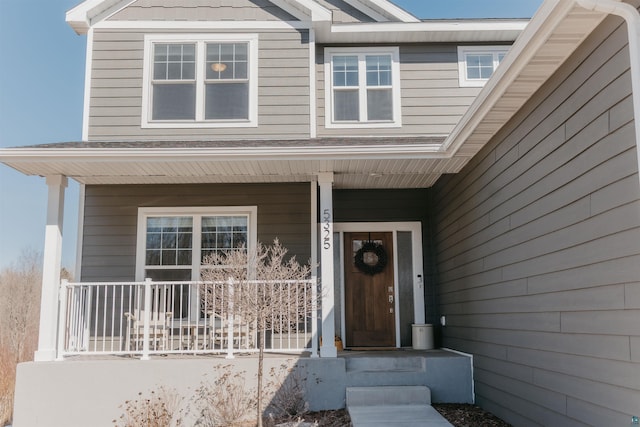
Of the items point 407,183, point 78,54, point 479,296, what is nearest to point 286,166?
point 407,183

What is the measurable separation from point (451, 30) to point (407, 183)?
2.37 meters

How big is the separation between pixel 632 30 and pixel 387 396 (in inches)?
182

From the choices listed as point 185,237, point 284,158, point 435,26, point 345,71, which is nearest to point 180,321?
point 185,237

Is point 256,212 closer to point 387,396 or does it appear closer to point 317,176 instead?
point 317,176

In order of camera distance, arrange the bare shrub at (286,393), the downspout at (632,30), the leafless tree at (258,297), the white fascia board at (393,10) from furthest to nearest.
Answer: the white fascia board at (393,10), the bare shrub at (286,393), the leafless tree at (258,297), the downspout at (632,30)

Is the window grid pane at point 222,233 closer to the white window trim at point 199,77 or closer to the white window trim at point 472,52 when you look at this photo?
the white window trim at point 199,77

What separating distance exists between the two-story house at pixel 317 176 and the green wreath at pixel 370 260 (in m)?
0.02

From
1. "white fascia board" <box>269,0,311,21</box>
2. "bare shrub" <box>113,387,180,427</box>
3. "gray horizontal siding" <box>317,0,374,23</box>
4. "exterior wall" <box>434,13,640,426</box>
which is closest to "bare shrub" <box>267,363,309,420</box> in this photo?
"bare shrub" <box>113,387,180,427</box>

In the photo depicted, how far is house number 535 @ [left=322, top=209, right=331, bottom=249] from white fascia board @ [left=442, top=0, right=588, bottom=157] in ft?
5.96

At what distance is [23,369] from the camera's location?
689cm

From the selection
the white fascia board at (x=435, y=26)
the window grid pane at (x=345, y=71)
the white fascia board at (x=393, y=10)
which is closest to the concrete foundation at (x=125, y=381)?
the window grid pane at (x=345, y=71)

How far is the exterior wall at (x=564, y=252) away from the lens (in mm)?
3811

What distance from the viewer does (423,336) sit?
8.73 metres

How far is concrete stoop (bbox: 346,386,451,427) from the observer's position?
589cm
